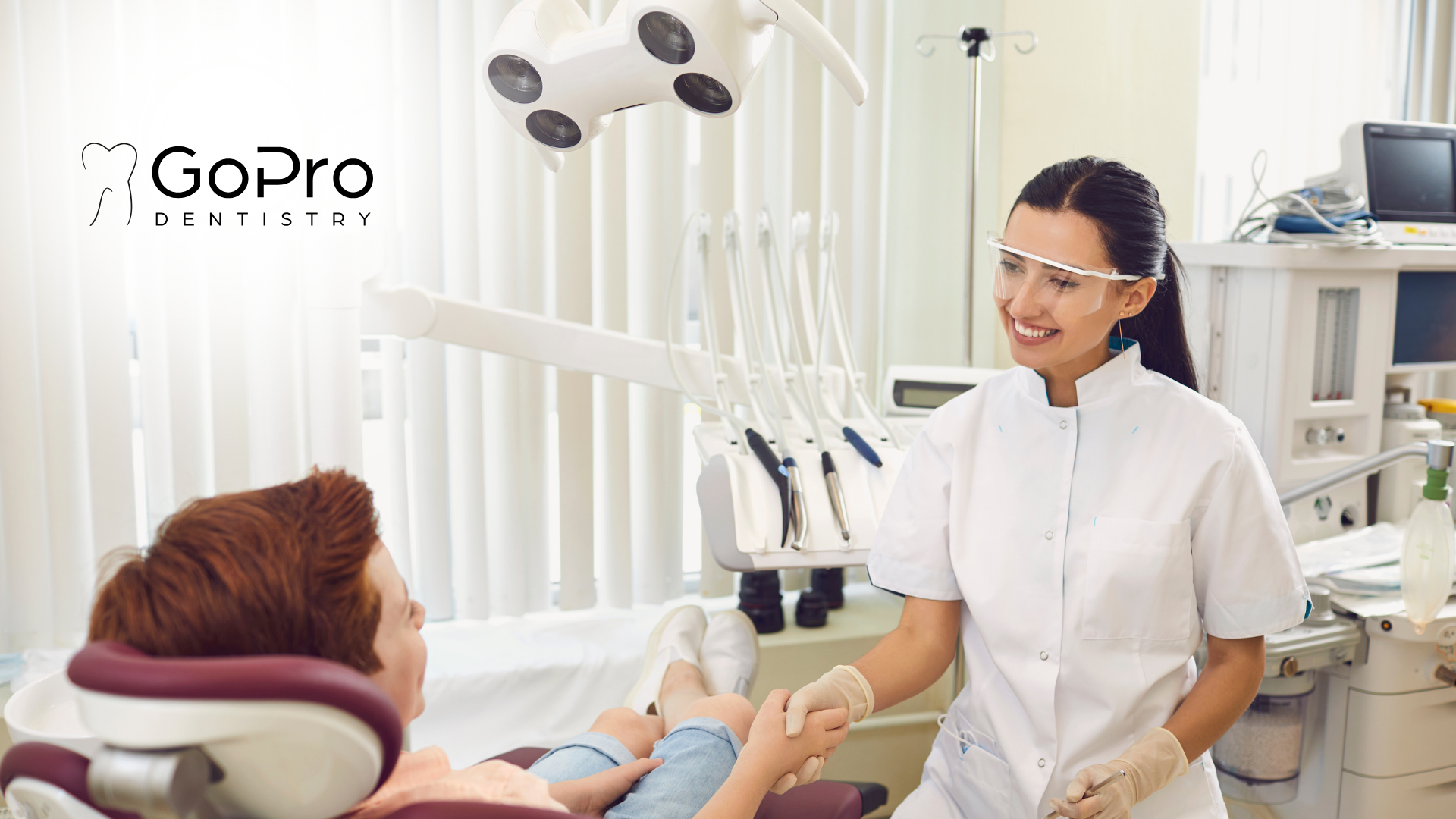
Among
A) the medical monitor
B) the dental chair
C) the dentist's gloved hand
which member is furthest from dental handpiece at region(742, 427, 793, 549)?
the medical monitor

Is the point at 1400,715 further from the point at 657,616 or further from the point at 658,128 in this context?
the point at 658,128

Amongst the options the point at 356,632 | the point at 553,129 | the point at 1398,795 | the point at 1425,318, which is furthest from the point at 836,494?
the point at 1425,318

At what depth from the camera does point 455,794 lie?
81cm

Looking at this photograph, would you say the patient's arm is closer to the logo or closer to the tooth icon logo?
the logo

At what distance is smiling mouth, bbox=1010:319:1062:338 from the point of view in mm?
1144

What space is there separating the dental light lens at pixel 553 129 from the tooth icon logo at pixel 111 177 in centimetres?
122

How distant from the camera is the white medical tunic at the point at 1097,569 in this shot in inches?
44.8

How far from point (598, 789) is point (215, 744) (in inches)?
20.7

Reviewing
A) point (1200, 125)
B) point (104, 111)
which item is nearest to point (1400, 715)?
point (1200, 125)

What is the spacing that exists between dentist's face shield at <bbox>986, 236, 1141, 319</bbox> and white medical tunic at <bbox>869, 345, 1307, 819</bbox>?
122mm

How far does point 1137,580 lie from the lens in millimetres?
1142

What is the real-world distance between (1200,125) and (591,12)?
1751 mm

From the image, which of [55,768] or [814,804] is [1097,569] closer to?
[814,804]

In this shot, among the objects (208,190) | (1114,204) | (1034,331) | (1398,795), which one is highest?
(208,190)
